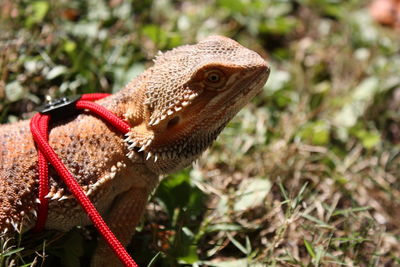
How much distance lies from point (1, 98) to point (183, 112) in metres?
1.63

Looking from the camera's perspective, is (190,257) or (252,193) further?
(252,193)

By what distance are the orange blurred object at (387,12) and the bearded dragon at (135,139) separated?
11.6 ft

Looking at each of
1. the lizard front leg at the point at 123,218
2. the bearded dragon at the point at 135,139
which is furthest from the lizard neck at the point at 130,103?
the lizard front leg at the point at 123,218

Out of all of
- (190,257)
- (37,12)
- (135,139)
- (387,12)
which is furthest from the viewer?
(387,12)

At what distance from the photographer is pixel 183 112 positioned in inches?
97.7

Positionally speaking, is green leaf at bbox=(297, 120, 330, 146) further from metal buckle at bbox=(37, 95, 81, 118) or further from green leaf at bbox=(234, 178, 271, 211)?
metal buckle at bbox=(37, 95, 81, 118)

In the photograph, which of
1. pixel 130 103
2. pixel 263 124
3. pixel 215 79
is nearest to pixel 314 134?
pixel 263 124

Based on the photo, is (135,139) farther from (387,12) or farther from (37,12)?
(387,12)

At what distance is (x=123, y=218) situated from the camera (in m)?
2.64

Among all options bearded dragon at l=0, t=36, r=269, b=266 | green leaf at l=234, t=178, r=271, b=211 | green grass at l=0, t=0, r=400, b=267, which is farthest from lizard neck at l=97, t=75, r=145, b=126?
green leaf at l=234, t=178, r=271, b=211

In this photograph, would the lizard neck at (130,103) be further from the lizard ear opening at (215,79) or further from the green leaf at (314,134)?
the green leaf at (314,134)

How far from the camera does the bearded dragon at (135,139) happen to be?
2453 mm

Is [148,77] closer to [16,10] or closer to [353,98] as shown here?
[16,10]

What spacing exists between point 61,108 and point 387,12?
4255mm
